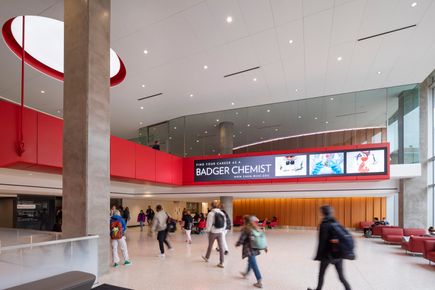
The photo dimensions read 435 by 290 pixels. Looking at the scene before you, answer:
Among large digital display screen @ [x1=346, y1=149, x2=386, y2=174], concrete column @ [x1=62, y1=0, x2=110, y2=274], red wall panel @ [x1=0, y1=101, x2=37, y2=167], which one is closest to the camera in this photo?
concrete column @ [x1=62, y1=0, x2=110, y2=274]

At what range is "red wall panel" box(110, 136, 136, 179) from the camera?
32.6 feet

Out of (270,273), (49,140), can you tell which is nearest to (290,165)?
(270,273)

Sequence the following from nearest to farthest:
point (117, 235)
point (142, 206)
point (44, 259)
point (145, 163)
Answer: point (44, 259), point (117, 235), point (145, 163), point (142, 206)

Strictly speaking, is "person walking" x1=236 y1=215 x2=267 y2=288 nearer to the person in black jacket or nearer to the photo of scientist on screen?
the person in black jacket

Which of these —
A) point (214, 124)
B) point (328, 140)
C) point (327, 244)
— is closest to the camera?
point (327, 244)

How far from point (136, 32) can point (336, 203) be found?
16610 mm

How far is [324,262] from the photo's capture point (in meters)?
4.32

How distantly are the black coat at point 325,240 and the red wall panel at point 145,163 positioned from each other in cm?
846

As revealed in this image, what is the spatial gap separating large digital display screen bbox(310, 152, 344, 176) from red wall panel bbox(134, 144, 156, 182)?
23.0ft

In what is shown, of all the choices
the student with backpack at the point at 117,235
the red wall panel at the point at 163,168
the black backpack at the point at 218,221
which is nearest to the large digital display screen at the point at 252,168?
the red wall panel at the point at 163,168

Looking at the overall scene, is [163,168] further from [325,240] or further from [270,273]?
[325,240]

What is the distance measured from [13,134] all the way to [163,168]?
270 inches

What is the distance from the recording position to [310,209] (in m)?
19.3

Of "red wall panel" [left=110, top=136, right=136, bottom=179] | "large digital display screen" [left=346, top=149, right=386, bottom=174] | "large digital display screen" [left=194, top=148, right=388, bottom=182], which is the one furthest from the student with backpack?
"large digital display screen" [left=346, top=149, right=386, bottom=174]
